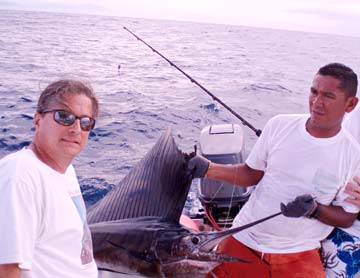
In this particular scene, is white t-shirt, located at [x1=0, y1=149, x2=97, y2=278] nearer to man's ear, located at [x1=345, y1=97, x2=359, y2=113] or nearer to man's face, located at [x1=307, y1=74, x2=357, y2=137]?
man's face, located at [x1=307, y1=74, x2=357, y2=137]

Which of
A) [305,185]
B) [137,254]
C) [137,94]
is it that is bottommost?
[137,94]

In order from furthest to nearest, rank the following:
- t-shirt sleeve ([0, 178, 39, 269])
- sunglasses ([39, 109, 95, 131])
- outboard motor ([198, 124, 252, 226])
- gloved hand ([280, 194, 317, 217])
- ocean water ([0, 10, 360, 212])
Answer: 1. ocean water ([0, 10, 360, 212])
2. outboard motor ([198, 124, 252, 226])
3. gloved hand ([280, 194, 317, 217])
4. sunglasses ([39, 109, 95, 131])
5. t-shirt sleeve ([0, 178, 39, 269])

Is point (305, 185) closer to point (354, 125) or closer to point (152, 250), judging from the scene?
point (354, 125)

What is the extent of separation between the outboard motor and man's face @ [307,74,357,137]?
920 mm

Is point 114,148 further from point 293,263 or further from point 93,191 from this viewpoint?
point 293,263

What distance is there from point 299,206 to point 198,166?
65 centimetres

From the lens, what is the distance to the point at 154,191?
2.60 meters

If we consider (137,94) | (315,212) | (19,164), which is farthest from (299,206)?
Answer: (137,94)

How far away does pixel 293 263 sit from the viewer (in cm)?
216

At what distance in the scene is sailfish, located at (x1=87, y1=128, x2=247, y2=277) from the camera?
2.07 metres

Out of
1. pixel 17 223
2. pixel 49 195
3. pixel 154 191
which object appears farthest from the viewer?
pixel 154 191

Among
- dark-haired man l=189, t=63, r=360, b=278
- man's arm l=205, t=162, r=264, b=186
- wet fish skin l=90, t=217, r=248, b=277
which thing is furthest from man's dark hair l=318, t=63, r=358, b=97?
wet fish skin l=90, t=217, r=248, b=277

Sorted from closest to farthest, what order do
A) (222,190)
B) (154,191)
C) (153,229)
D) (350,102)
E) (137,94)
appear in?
1. (350,102)
2. (153,229)
3. (154,191)
4. (222,190)
5. (137,94)

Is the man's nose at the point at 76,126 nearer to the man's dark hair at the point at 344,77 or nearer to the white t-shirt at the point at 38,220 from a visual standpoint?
the white t-shirt at the point at 38,220
